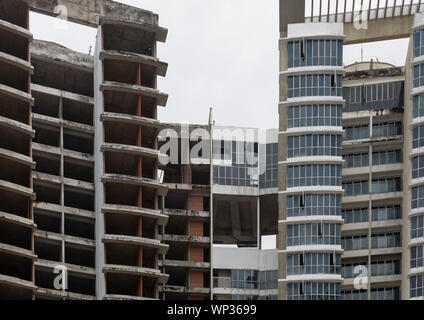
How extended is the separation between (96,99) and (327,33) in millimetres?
22778

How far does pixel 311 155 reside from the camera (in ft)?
332

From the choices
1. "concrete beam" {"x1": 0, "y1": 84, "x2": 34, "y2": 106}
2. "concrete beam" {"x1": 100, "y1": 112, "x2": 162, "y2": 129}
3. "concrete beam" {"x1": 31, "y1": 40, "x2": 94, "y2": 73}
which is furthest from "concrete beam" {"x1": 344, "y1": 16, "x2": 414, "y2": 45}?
"concrete beam" {"x1": 0, "y1": 84, "x2": 34, "y2": 106}

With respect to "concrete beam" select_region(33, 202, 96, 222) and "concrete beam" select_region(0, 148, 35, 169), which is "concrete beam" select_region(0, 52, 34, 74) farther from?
"concrete beam" select_region(33, 202, 96, 222)

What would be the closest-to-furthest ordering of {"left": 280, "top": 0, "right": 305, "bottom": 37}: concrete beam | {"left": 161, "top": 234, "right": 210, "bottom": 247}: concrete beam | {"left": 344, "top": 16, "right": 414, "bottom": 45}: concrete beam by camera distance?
{"left": 344, "top": 16, "right": 414, "bottom": 45}: concrete beam, {"left": 280, "top": 0, "right": 305, "bottom": 37}: concrete beam, {"left": 161, "top": 234, "right": 210, "bottom": 247}: concrete beam

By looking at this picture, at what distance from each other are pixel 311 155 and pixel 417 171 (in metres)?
10.1

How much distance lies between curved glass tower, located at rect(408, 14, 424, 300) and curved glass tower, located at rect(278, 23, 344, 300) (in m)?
6.85

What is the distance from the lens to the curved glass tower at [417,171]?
3760 inches

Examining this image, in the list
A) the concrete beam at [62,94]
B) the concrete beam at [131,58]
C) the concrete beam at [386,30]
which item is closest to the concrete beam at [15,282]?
the concrete beam at [62,94]

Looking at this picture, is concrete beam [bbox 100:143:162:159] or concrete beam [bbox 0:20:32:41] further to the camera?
concrete beam [bbox 100:143:162:159]

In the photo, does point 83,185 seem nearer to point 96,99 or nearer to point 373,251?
point 96,99

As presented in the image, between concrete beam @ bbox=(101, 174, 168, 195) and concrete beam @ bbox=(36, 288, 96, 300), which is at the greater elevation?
concrete beam @ bbox=(101, 174, 168, 195)

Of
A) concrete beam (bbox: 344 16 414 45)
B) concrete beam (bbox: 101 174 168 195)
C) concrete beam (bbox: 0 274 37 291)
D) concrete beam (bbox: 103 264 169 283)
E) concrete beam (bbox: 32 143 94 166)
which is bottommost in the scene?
concrete beam (bbox: 0 274 37 291)

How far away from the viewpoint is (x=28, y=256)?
85688 millimetres

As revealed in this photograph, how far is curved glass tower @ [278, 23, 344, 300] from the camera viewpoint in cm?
9981
